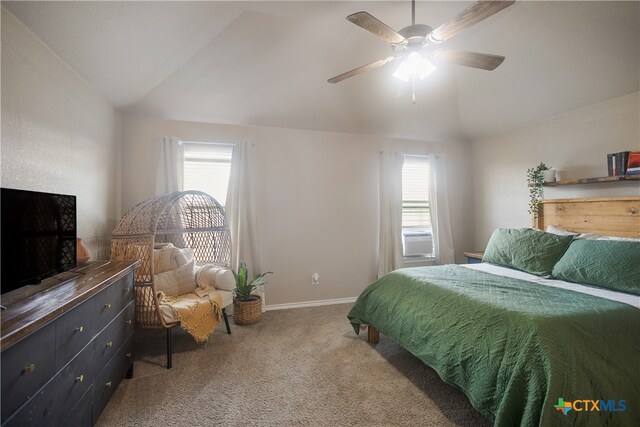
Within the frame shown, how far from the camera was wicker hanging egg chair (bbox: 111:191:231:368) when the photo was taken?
7.30 ft

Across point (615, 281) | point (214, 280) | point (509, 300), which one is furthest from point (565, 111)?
point (214, 280)

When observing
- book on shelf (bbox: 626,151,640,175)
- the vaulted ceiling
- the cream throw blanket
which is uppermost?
the vaulted ceiling

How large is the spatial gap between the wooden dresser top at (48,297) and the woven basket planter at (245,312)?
4.54 feet

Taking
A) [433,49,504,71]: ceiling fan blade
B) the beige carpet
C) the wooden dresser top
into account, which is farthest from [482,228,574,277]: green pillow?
the wooden dresser top

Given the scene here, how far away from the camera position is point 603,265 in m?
2.06

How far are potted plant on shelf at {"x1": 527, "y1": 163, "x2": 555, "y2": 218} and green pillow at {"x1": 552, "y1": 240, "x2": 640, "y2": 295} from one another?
3.83 feet

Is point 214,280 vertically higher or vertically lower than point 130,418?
higher

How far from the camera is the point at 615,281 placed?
6.46ft

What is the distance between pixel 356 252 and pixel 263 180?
5.10ft

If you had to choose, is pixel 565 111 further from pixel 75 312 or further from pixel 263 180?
pixel 75 312

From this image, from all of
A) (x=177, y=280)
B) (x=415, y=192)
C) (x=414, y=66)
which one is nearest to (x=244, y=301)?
(x=177, y=280)

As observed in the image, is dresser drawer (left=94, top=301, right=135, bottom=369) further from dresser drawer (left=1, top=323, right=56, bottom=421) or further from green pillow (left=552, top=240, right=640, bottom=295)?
green pillow (left=552, top=240, right=640, bottom=295)

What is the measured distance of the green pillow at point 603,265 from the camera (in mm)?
1937

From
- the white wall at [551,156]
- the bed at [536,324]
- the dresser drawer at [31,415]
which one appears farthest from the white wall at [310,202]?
the dresser drawer at [31,415]
